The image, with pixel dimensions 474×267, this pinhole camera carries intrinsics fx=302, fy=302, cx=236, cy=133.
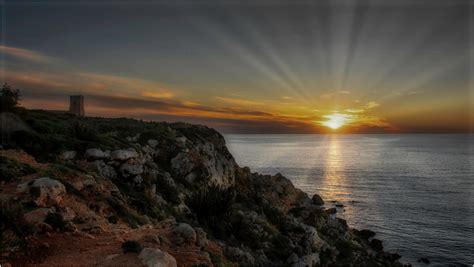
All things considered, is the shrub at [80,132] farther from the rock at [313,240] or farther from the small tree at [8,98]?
the rock at [313,240]

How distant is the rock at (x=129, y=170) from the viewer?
54.6 ft

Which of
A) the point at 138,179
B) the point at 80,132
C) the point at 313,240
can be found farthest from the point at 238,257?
the point at 313,240

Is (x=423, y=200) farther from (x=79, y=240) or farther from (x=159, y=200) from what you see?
(x=79, y=240)

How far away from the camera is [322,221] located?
118 feet

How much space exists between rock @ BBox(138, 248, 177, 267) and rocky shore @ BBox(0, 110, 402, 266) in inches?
1.0

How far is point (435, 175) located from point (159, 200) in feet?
286

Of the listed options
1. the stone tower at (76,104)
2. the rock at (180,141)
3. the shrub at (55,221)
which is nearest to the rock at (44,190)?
the shrub at (55,221)

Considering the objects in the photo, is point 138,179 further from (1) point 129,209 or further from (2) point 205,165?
(2) point 205,165

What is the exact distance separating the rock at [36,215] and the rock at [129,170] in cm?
752

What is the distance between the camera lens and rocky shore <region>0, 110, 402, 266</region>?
25.8 ft

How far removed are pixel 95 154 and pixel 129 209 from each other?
484cm

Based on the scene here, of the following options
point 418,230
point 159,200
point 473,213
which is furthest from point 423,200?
point 159,200

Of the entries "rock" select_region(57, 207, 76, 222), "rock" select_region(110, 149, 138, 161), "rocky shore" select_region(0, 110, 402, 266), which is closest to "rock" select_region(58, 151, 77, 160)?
"rocky shore" select_region(0, 110, 402, 266)

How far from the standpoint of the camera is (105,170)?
15.9 m
